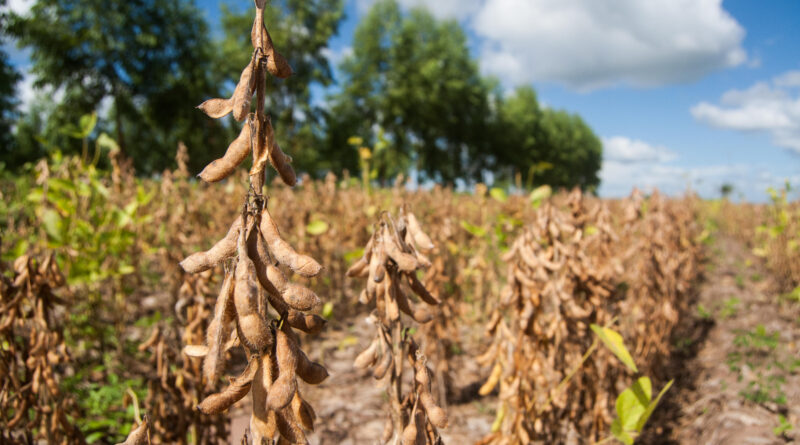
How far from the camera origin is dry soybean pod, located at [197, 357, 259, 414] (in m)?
0.73

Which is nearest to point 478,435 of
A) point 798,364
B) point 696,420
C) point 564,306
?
point 564,306

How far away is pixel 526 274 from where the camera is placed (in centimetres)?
188

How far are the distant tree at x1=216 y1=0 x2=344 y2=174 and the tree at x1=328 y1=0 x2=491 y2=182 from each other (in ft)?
8.80

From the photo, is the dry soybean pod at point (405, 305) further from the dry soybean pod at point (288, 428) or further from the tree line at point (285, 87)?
the tree line at point (285, 87)

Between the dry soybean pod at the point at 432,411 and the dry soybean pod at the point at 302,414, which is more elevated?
the dry soybean pod at the point at 302,414

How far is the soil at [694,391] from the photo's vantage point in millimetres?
2725

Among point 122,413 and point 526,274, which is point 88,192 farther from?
point 526,274

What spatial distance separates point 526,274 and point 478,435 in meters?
1.28

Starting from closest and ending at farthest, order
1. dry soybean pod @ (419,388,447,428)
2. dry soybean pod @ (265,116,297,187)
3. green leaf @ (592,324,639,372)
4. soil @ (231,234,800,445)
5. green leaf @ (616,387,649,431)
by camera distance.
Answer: dry soybean pod @ (265,116,297,187) < dry soybean pod @ (419,388,447,428) < green leaf @ (592,324,639,372) < green leaf @ (616,387,649,431) < soil @ (231,234,800,445)

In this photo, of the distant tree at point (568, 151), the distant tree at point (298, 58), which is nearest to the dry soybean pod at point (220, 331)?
the distant tree at point (298, 58)

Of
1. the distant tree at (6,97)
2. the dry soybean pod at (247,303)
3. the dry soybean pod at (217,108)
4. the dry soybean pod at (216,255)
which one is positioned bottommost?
the dry soybean pod at (247,303)

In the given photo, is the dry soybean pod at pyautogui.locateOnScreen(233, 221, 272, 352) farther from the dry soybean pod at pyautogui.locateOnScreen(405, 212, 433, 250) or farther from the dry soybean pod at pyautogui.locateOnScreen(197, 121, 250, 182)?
the dry soybean pod at pyautogui.locateOnScreen(405, 212, 433, 250)

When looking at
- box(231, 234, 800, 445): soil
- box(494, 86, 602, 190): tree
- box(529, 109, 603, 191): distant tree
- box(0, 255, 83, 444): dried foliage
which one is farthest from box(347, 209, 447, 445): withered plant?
box(529, 109, 603, 191): distant tree

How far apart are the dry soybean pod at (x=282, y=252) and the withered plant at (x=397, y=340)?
12.5 inches
